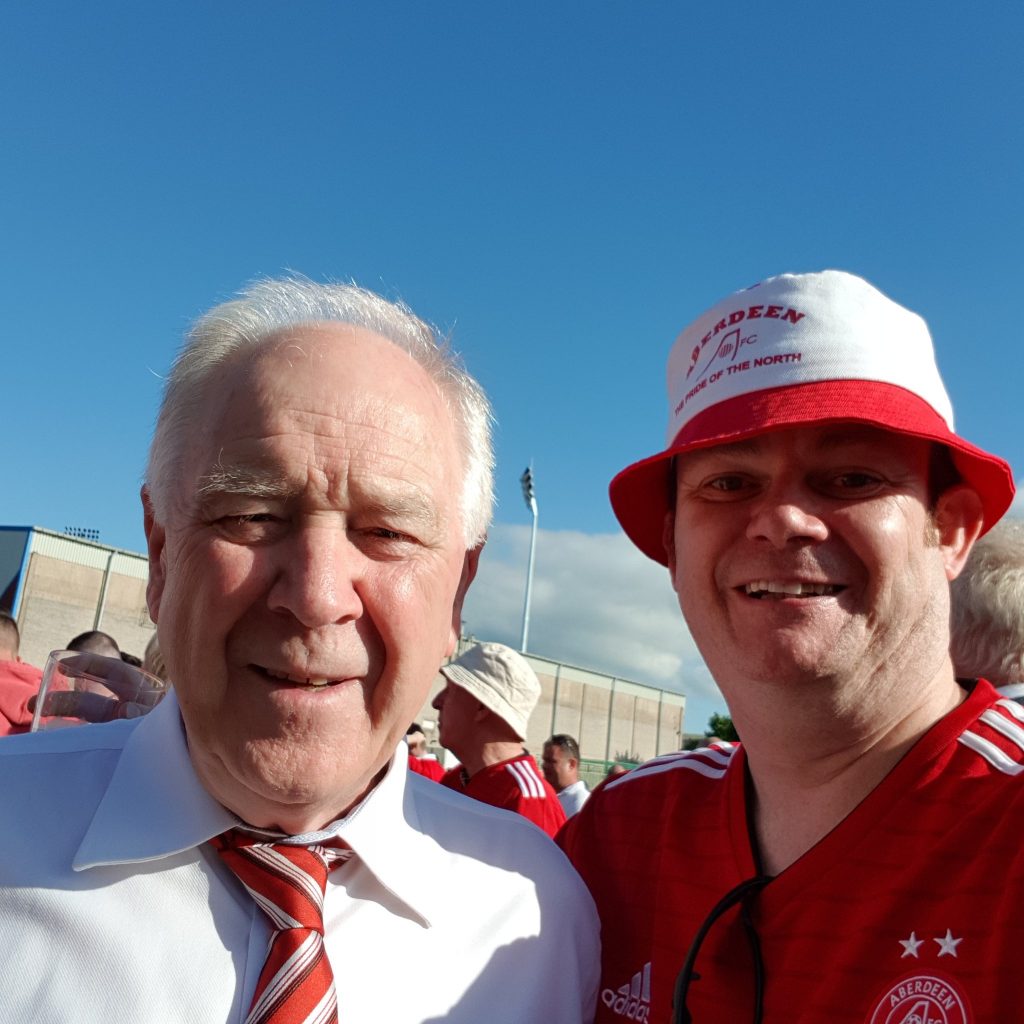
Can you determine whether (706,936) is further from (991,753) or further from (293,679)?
(293,679)

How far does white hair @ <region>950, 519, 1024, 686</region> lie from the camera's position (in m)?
3.55

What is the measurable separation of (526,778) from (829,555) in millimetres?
3927

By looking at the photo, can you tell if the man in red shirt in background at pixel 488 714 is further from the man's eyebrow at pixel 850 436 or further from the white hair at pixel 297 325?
the man's eyebrow at pixel 850 436

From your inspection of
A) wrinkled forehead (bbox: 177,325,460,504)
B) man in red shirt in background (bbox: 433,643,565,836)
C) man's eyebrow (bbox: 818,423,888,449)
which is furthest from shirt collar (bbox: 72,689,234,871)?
man in red shirt in background (bbox: 433,643,565,836)

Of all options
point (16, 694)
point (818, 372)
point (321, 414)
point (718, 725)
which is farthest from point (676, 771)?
point (718, 725)

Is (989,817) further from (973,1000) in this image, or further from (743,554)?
(743,554)

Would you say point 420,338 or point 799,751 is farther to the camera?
point 420,338

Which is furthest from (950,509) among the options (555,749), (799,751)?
(555,749)

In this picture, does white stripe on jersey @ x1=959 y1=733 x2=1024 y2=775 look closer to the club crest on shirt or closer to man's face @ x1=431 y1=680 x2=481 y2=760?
the club crest on shirt

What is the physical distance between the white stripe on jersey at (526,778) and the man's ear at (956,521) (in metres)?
3.67

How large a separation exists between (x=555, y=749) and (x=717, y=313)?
28.1 feet

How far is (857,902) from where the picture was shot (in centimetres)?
184

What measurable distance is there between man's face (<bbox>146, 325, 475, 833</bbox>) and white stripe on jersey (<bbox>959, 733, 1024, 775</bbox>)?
3.51 feet

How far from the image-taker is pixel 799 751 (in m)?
2.09
